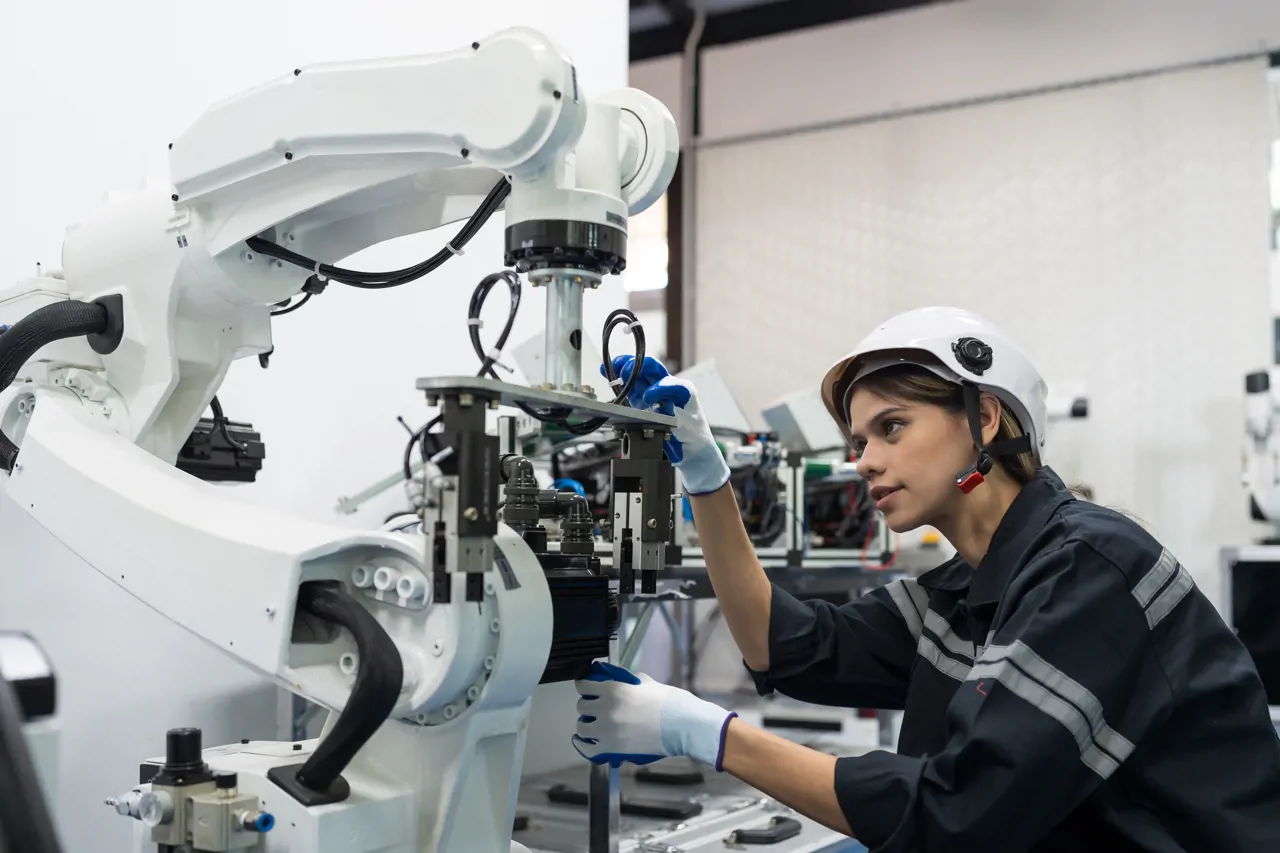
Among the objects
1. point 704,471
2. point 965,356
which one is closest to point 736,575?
point 704,471

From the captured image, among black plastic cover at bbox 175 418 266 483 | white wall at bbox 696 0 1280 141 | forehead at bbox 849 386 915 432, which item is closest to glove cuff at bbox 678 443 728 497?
forehead at bbox 849 386 915 432

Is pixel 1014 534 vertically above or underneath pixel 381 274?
underneath

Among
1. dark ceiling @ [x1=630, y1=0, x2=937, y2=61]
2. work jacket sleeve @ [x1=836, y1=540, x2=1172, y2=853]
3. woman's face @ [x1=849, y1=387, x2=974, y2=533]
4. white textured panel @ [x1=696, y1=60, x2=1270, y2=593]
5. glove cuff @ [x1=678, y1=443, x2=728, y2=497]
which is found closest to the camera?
work jacket sleeve @ [x1=836, y1=540, x2=1172, y2=853]

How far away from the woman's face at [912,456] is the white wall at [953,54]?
4.22m

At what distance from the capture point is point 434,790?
1.29 metres

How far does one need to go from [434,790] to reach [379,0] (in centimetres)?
235

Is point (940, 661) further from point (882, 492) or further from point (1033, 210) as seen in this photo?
point (1033, 210)

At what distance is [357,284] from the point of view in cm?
159

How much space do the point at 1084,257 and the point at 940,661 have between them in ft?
12.9

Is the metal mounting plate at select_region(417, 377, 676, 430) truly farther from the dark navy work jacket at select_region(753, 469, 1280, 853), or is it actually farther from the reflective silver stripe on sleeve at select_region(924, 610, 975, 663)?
the reflective silver stripe on sleeve at select_region(924, 610, 975, 663)

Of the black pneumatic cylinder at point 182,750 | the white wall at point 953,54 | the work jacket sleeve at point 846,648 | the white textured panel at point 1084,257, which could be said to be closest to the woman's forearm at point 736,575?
the work jacket sleeve at point 846,648

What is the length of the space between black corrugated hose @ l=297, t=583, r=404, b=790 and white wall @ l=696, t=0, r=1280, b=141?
502cm

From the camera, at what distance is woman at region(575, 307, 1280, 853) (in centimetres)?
136

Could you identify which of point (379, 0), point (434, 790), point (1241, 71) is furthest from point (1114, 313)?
point (434, 790)
